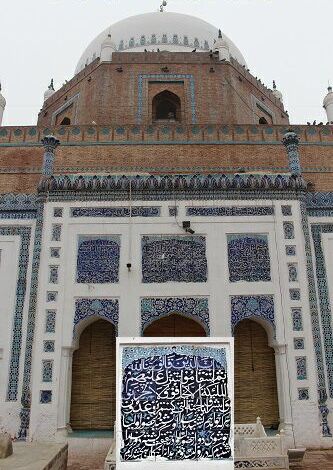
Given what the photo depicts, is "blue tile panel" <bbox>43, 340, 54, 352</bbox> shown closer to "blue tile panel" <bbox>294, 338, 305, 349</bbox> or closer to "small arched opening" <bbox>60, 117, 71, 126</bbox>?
"blue tile panel" <bbox>294, 338, 305, 349</bbox>

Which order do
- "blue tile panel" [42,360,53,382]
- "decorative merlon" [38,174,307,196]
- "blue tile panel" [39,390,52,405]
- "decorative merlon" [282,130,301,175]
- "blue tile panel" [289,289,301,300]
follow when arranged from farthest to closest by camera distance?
"decorative merlon" [282,130,301,175] → "decorative merlon" [38,174,307,196] → "blue tile panel" [289,289,301,300] → "blue tile panel" [42,360,53,382] → "blue tile panel" [39,390,52,405]

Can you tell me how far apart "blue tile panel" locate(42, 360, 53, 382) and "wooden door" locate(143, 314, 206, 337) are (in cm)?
173

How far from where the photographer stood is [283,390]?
7746 mm

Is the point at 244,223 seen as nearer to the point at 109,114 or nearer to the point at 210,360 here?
the point at 210,360

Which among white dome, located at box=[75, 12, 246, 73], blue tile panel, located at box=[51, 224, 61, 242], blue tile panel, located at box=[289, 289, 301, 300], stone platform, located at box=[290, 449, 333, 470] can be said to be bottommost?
stone platform, located at box=[290, 449, 333, 470]

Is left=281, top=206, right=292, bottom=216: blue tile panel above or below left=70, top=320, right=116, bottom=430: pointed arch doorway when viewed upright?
above

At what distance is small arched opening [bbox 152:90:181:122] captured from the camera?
14234 mm

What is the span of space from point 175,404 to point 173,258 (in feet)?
15.5

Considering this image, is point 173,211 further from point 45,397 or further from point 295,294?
point 45,397

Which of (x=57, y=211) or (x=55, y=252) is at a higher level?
(x=57, y=211)

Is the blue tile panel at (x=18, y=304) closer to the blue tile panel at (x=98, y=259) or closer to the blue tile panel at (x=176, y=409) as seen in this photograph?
the blue tile panel at (x=98, y=259)

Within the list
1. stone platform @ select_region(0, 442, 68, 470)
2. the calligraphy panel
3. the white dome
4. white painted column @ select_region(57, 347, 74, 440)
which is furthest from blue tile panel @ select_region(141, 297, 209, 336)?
the white dome

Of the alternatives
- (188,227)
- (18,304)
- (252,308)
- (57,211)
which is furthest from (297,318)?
(18,304)

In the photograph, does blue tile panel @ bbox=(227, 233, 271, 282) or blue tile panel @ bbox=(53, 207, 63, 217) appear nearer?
blue tile panel @ bbox=(227, 233, 271, 282)
